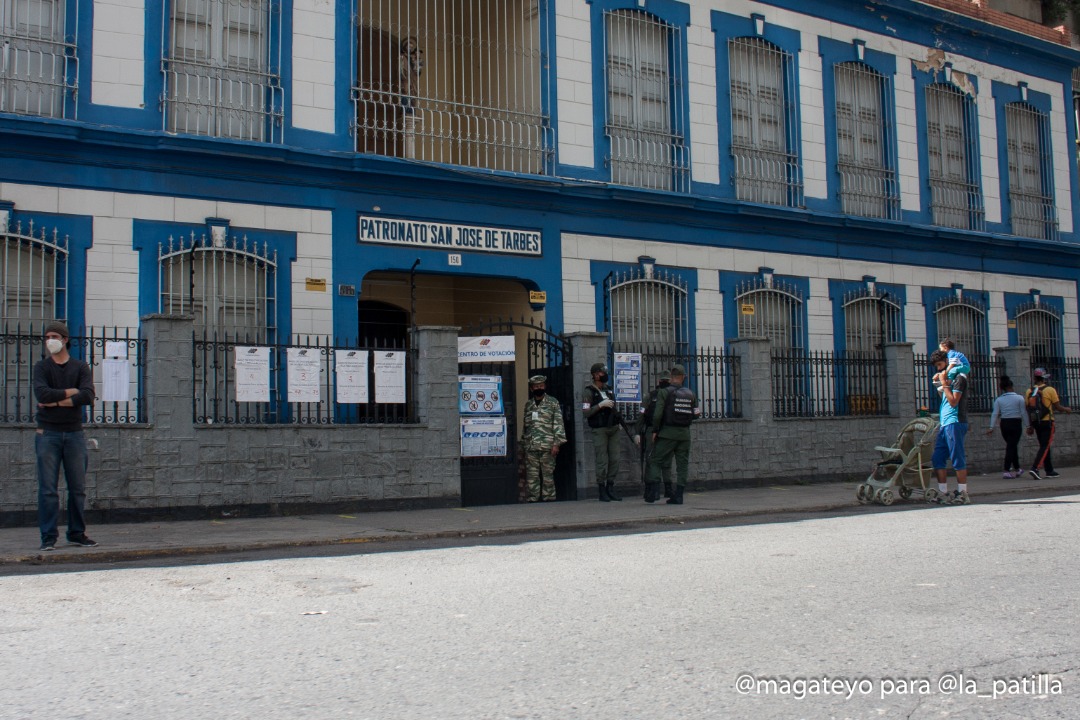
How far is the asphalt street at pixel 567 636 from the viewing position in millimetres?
4621

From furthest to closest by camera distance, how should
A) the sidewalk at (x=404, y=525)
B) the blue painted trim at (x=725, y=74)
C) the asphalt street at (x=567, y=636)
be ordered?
the blue painted trim at (x=725, y=74) < the sidewalk at (x=404, y=525) < the asphalt street at (x=567, y=636)

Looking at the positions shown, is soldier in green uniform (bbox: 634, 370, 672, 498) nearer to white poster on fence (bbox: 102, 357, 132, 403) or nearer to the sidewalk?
the sidewalk

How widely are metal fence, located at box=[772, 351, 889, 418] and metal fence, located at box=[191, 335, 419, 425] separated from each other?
649cm

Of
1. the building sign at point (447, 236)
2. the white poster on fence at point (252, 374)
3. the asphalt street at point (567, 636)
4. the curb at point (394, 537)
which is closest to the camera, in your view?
the asphalt street at point (567, 636)

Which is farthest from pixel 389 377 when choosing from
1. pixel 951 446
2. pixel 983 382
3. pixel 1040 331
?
pixel 1040 331

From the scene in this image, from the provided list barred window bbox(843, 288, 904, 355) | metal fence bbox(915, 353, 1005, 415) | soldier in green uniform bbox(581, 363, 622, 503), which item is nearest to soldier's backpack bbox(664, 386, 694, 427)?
soldier in green uniform bbox(581, 363, 622, 503)

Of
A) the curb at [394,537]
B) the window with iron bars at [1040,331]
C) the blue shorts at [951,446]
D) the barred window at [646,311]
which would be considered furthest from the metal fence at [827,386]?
the window with iron bars at [1040,331]

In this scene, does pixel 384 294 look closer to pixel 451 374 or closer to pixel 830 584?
pixel 451 374

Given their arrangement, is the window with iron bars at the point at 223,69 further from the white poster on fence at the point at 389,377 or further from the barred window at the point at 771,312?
the barred window at the point at 771,312

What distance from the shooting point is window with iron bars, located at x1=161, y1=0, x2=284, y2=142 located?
48.6 ft

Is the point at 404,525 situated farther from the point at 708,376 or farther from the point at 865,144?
the point at 865,144

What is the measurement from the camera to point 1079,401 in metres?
22.8

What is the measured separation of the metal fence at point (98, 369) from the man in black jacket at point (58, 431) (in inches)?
85.8

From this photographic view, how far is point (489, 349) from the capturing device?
1486cm
